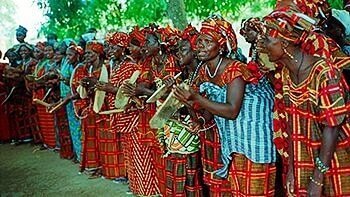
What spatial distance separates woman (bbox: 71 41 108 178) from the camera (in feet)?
19.8

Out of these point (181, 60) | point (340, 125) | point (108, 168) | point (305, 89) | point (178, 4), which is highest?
point (178, 4)

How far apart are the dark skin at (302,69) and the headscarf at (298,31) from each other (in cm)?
3

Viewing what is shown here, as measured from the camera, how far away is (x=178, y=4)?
26.4 feet

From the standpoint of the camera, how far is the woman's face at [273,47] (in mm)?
2686

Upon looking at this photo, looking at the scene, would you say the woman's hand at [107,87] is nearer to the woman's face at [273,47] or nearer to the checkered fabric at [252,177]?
the checkered fabric at [252,177]

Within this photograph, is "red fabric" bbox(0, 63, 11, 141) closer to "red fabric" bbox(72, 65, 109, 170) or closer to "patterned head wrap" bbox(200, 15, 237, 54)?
"red fabric" bbox(72, 65, 109, 170)

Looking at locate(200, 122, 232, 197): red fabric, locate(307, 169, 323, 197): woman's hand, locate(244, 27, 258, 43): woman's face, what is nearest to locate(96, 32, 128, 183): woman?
locate(244, 27, 258, 43): woman's face

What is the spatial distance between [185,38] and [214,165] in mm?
1094

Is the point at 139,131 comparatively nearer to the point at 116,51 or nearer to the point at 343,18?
the point at 116,51

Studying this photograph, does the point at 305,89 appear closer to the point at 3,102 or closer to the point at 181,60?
the point at 181,60

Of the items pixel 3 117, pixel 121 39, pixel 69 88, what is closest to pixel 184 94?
pixel 121 39

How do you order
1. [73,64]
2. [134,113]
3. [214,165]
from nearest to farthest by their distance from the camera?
1. [214,165]
2. [134,113]
3. [73,64]

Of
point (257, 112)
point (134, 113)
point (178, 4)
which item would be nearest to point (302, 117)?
point (257, 112)

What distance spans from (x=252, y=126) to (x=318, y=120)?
0.78 meters
